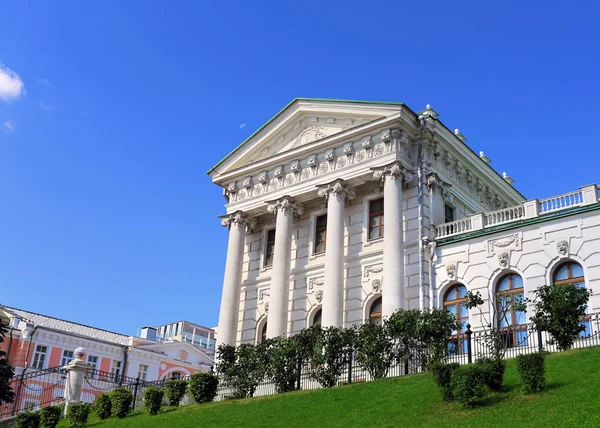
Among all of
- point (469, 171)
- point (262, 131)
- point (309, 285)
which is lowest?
point (309, 285)

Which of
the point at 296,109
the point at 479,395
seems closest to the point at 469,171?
the point at 296,109

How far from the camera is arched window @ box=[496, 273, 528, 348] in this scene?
2786 cm

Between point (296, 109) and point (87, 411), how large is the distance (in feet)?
61.7

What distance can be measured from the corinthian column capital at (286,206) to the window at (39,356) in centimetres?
2421

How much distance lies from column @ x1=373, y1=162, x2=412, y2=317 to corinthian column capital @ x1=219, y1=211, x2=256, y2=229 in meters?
8.56

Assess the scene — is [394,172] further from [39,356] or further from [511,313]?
[39,356]

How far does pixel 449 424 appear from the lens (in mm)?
16469

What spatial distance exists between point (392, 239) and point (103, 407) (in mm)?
13859

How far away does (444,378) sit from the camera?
1895 centimetres

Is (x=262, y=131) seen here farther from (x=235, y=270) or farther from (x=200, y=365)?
(x=200, y=365)

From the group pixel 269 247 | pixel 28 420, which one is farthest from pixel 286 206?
pixel 28 420

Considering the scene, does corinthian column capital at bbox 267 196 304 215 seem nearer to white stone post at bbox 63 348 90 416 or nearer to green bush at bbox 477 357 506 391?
white stone post at bbox 63 348 90 416

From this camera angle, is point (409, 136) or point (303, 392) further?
point (409, 136)

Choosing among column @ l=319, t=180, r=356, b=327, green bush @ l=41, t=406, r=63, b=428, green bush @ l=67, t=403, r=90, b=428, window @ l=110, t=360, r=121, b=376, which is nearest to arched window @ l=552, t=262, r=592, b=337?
column @ l=319, t=180, r=356, b=327
